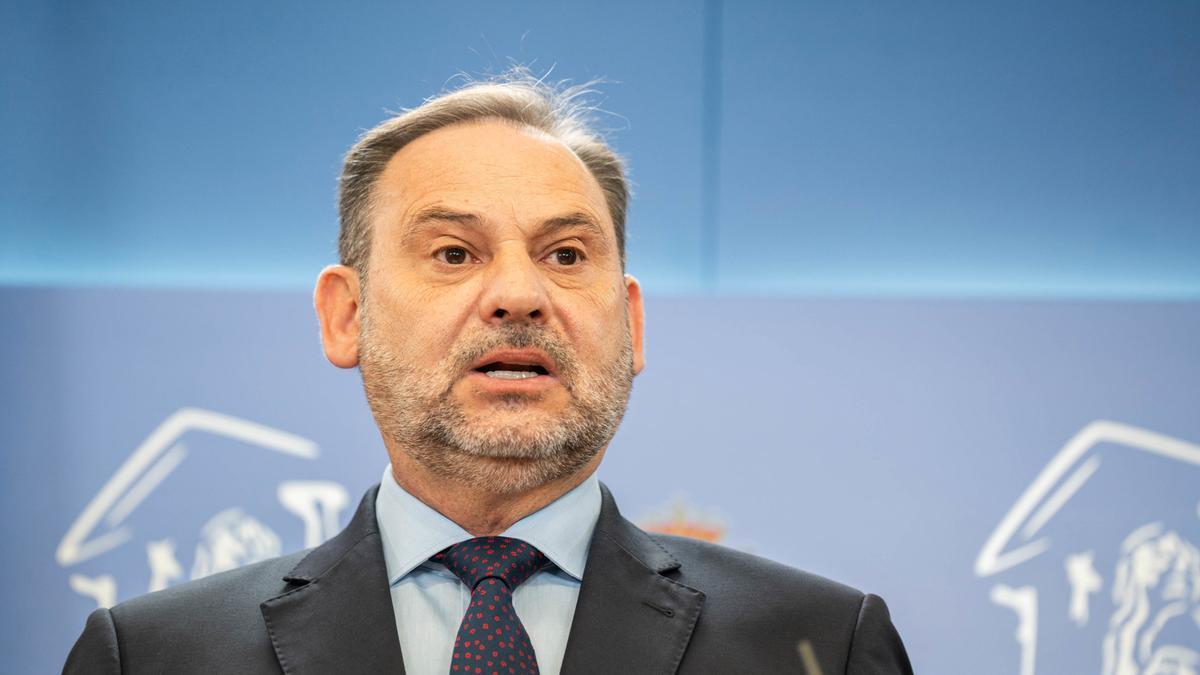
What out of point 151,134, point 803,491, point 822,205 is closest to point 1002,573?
point 803,491

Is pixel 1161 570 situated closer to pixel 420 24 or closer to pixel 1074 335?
pixel 1074 335

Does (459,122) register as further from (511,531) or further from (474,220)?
(511,531)

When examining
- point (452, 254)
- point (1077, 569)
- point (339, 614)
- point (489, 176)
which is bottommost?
point (1077, 569)

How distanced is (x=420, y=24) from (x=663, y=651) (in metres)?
1.88

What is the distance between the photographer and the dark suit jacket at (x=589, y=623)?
146 centimetres

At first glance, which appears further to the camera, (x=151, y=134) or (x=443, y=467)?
(x=151, y=134)

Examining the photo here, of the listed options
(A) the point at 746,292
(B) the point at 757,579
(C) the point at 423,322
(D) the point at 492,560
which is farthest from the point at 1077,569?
(C) the point at 423,322

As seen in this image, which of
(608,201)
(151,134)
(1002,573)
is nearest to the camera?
(608,201)

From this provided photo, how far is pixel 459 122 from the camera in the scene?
171 centimetres

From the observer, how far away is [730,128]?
9.44ft

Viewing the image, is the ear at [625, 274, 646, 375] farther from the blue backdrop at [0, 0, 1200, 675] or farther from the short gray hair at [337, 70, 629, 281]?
the blue backdrop at [0, 0, 1200, 675]

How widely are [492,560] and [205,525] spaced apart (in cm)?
139

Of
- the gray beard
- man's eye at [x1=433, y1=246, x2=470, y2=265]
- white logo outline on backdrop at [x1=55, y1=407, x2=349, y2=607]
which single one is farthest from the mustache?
white logo outline on backdrop at [x1=55, y1=407, x2=349, y2=607]

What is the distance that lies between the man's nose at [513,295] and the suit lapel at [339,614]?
1.13ft
